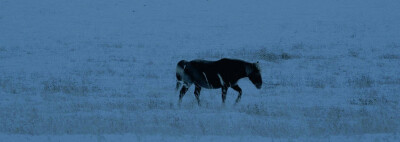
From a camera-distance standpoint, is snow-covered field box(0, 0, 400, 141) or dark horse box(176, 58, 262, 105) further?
dark horse box(176, 58, 262, 105)

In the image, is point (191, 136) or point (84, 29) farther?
point (84, 29)

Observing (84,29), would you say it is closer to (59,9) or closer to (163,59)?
(59,9)

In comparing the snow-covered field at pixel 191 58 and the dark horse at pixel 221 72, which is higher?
the dark horse at pixel 221 72

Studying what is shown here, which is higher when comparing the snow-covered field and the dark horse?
the dark horse

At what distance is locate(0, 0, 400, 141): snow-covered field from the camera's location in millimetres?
8289

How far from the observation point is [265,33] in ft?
87.9

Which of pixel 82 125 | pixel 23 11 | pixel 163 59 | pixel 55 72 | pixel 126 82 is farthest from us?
pixel 23 11

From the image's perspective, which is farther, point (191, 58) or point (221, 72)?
point (191, 58)

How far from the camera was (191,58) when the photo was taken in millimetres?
19891

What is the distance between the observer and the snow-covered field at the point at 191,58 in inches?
326

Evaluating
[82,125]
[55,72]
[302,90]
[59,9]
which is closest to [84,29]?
[59,9]

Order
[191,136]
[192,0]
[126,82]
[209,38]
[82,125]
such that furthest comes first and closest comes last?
[192,0] → [209,38] → [126,82] → [82,125] → [191,136]

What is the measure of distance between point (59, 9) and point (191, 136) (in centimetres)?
2861

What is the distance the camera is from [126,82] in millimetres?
14266
